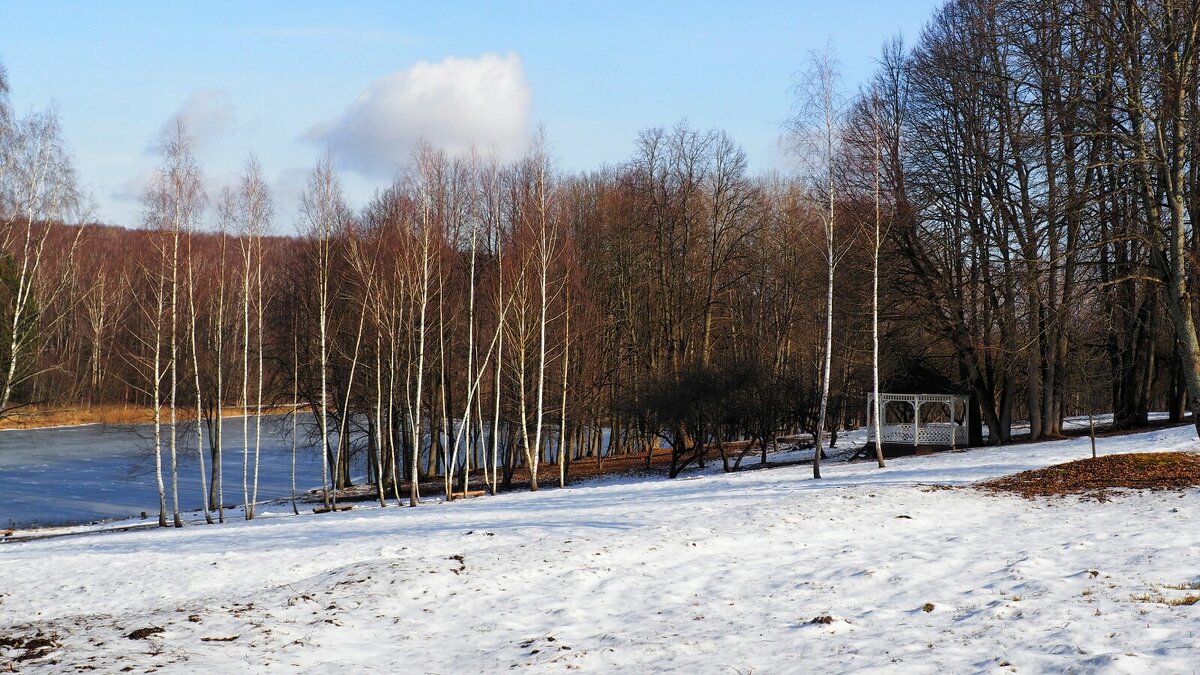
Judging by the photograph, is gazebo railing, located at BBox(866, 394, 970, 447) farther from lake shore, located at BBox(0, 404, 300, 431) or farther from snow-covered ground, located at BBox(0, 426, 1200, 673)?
lake shore, located at BBox(0, 404, 300, 431)

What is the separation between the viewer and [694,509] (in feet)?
50.4

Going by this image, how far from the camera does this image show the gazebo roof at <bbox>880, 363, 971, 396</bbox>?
29.8 meters

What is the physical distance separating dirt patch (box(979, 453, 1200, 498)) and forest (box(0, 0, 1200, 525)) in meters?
1.35

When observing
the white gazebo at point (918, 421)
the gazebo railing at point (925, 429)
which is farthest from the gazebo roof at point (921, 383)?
the gazebo railing at point (925, 429)

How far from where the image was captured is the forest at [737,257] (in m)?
18.1

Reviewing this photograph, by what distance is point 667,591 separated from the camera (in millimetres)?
9680

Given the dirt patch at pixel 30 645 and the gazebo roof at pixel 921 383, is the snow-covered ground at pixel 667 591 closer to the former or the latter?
the dirt patch at pixel 30 645

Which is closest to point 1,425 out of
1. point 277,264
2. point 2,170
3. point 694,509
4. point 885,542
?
point 277,264

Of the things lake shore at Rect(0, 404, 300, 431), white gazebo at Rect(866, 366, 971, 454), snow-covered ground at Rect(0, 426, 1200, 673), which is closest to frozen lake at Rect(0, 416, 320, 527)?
lake shore at Rect(0, 404, 300, 431)

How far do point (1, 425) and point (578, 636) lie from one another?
51.9 metres

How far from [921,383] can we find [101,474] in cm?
3025

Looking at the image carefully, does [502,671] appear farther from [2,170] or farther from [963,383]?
[963,383]

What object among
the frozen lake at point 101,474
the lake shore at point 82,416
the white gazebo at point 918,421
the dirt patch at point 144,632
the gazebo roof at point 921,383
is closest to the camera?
the dirt patch at point 144,632

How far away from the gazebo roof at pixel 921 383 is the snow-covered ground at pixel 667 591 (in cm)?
1457
